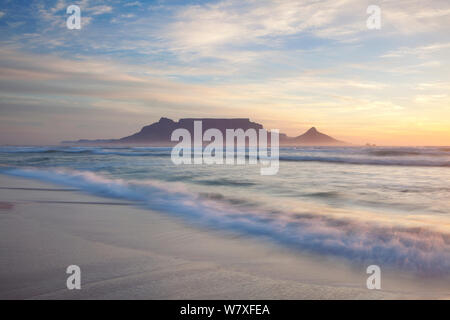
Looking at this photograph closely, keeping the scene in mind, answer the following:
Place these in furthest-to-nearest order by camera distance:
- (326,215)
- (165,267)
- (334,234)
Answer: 1. (326,215)
2. (334,234)
3. (165,267)

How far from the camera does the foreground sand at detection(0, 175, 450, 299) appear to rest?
2.47 metres

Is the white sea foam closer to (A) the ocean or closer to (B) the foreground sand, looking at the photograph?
(A) the ocean

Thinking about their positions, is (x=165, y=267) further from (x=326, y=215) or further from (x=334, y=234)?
(x=326, y=215)

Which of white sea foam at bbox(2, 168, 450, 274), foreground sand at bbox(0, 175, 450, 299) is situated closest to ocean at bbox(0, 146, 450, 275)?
white sea foam at bbox(2, 168, 450, 274)

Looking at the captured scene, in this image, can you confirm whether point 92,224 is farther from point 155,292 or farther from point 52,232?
point 155,292

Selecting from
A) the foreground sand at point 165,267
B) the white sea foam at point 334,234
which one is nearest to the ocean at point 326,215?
the white sea foam at point 334,234

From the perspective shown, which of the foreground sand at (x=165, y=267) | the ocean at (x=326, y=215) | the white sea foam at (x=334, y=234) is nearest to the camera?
the foreground sand at (x=165, y=267)

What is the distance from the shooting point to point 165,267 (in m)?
2.96

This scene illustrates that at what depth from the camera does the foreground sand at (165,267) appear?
8.11ft

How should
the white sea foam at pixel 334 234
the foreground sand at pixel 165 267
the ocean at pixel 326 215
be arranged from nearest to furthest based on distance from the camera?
1. the foreground sand at pixel 165 267
2. the white sea foam at pixel 334 234
3. the ocean at pixel 326 215

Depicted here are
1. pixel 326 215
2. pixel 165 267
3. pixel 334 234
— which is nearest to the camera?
pixel 165 267

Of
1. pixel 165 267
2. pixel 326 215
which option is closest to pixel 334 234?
pixel 326 215

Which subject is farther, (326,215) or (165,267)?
(326,215)

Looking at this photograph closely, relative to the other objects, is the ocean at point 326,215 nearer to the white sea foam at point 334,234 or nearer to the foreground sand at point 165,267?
the white sea foam at point 334,234
